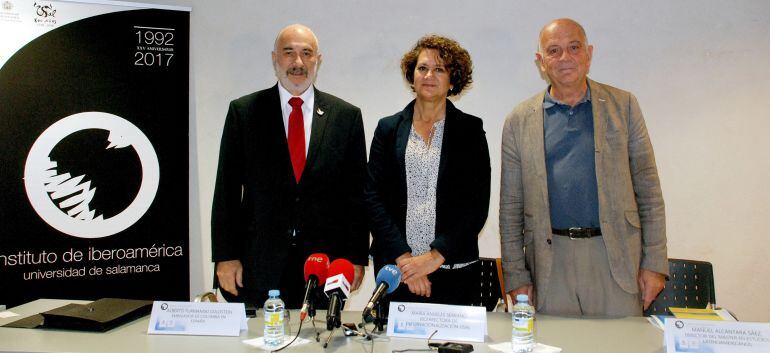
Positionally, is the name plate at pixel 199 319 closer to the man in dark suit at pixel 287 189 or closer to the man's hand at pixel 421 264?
the man in dark suit at pixel 287 189

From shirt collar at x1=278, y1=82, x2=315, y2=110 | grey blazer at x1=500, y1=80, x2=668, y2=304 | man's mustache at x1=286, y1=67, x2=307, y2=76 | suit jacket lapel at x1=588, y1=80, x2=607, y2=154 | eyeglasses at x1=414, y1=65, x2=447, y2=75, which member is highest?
man's mustache at x1=286, y1=67, x2=307, y2=76

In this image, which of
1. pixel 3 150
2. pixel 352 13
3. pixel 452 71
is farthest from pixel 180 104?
pixel 452 71

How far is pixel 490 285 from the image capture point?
323 cm

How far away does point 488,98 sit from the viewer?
4.24m

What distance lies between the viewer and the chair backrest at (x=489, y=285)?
10.5ft

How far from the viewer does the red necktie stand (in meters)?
2.87

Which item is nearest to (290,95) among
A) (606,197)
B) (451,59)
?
(451,59)

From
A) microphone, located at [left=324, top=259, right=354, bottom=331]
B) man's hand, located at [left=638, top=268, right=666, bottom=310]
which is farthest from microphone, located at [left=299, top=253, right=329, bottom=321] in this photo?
man's hand, located at [left=638, top=268, right=666, bottom=310]

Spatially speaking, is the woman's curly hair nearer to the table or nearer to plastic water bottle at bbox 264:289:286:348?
A: the table

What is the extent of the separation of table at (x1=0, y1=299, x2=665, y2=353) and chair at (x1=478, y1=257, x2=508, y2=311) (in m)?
0.89

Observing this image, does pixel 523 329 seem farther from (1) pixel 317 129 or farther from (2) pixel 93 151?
(2) pixel 93 151

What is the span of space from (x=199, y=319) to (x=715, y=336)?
5.45 ft

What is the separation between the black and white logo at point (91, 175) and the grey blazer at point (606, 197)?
2.36 meters

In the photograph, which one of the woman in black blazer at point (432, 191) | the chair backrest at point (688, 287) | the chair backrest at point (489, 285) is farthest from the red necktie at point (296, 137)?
the chair backrest at point (688, 287)
